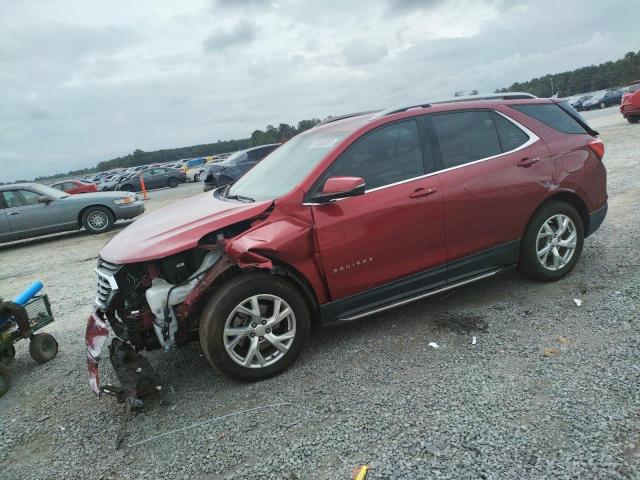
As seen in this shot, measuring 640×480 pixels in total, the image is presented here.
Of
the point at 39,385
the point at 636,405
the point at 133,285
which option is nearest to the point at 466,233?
the point at 636,405

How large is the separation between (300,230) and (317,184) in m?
0.40

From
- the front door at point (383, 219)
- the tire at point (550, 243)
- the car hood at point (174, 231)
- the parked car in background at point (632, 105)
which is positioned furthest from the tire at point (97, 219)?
the parked car in background at point (632, 105)

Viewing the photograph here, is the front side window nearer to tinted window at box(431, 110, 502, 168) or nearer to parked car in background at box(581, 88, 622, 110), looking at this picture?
tinted window at box(431, 110, 502, 168)

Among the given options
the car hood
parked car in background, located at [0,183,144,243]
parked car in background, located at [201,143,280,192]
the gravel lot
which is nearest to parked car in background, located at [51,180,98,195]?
parked car in background, located at [201,143,280,192]

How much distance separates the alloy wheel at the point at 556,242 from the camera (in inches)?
172

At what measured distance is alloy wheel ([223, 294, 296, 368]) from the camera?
3.28m

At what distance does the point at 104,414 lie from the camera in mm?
3293

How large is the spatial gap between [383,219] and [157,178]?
97.8 feet

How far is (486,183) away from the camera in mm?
4016

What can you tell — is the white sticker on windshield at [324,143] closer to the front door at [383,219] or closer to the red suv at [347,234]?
the red suv at [347,234]

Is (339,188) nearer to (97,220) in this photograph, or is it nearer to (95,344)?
(95,344)

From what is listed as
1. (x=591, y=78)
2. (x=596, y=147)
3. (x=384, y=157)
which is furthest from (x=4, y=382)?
(x=591, y=78)

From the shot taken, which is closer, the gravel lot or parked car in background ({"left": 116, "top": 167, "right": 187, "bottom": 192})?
the gravel lot

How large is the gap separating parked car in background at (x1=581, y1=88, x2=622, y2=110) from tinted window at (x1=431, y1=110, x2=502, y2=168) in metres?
44.3
